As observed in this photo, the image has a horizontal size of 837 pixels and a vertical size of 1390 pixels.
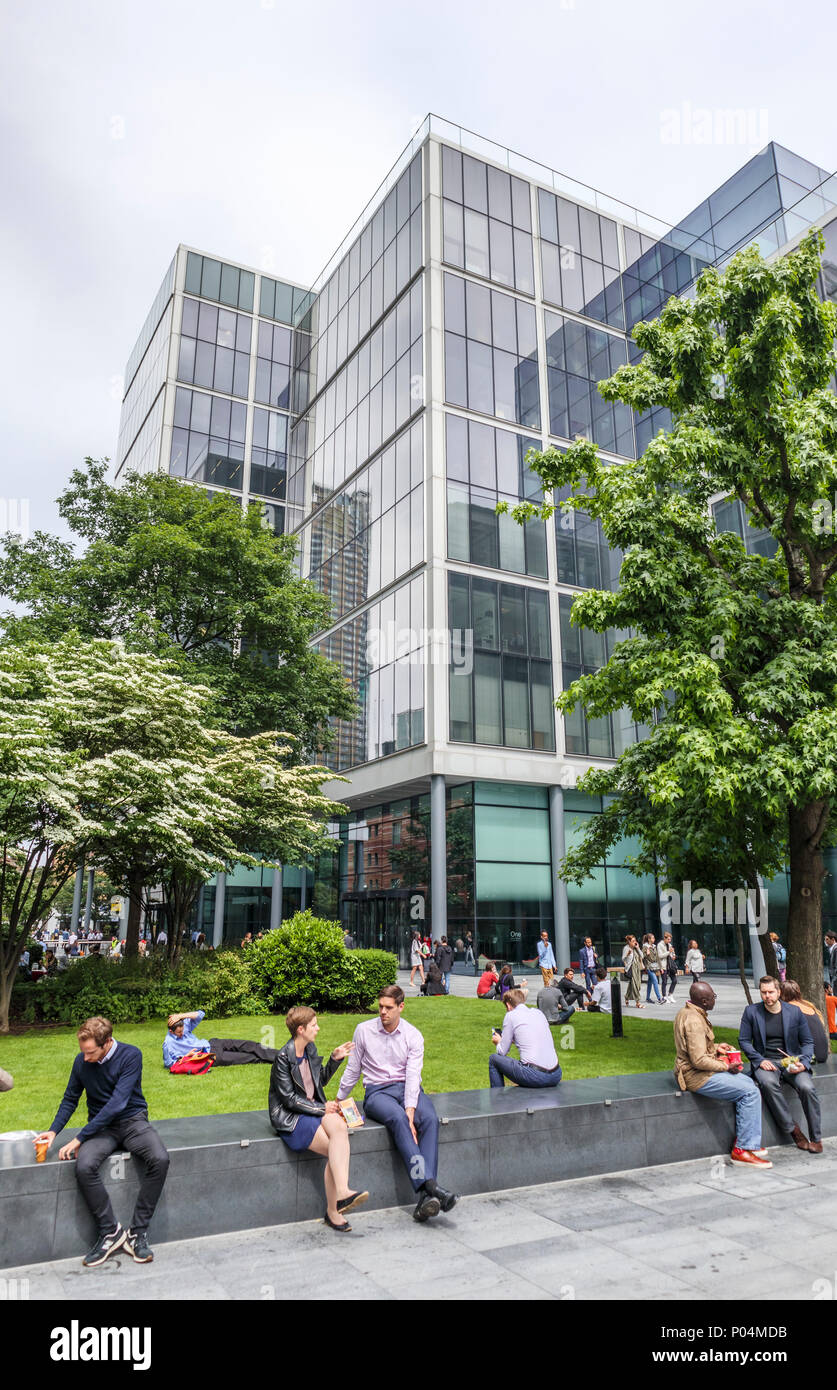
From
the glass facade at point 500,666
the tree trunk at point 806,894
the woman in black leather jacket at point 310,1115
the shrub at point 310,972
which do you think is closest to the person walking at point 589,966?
the glass facade at point 500,666

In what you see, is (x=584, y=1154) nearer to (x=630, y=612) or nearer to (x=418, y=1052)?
(x=418, y=1052)

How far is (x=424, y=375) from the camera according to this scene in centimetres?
3350

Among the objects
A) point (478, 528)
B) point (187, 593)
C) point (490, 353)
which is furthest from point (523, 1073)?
point (490, 353)

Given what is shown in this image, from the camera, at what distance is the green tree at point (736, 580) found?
407 inches

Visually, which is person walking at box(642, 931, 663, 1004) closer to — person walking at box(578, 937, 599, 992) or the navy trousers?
person walking at box(578, 937, 599, 992)

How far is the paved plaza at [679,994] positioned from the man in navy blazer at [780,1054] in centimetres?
804

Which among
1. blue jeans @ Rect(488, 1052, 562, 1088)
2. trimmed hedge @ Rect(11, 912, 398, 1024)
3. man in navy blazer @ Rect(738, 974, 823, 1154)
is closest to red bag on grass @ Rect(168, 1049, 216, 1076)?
blue jeans @ Rect(488, 1052, 562, 1088)

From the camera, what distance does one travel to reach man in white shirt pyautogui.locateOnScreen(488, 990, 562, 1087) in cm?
848

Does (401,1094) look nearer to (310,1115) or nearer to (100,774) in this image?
(310,1115)

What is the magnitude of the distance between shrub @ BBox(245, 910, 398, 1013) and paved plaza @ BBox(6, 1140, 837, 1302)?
9919mm

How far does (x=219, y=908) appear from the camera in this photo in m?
44.2

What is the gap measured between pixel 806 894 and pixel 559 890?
21.2m

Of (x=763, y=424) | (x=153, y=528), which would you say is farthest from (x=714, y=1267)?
(x=153, y=528)

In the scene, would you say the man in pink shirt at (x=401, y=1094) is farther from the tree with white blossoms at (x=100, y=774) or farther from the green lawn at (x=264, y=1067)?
the tree with white blossoms at (x=100, y=774)
